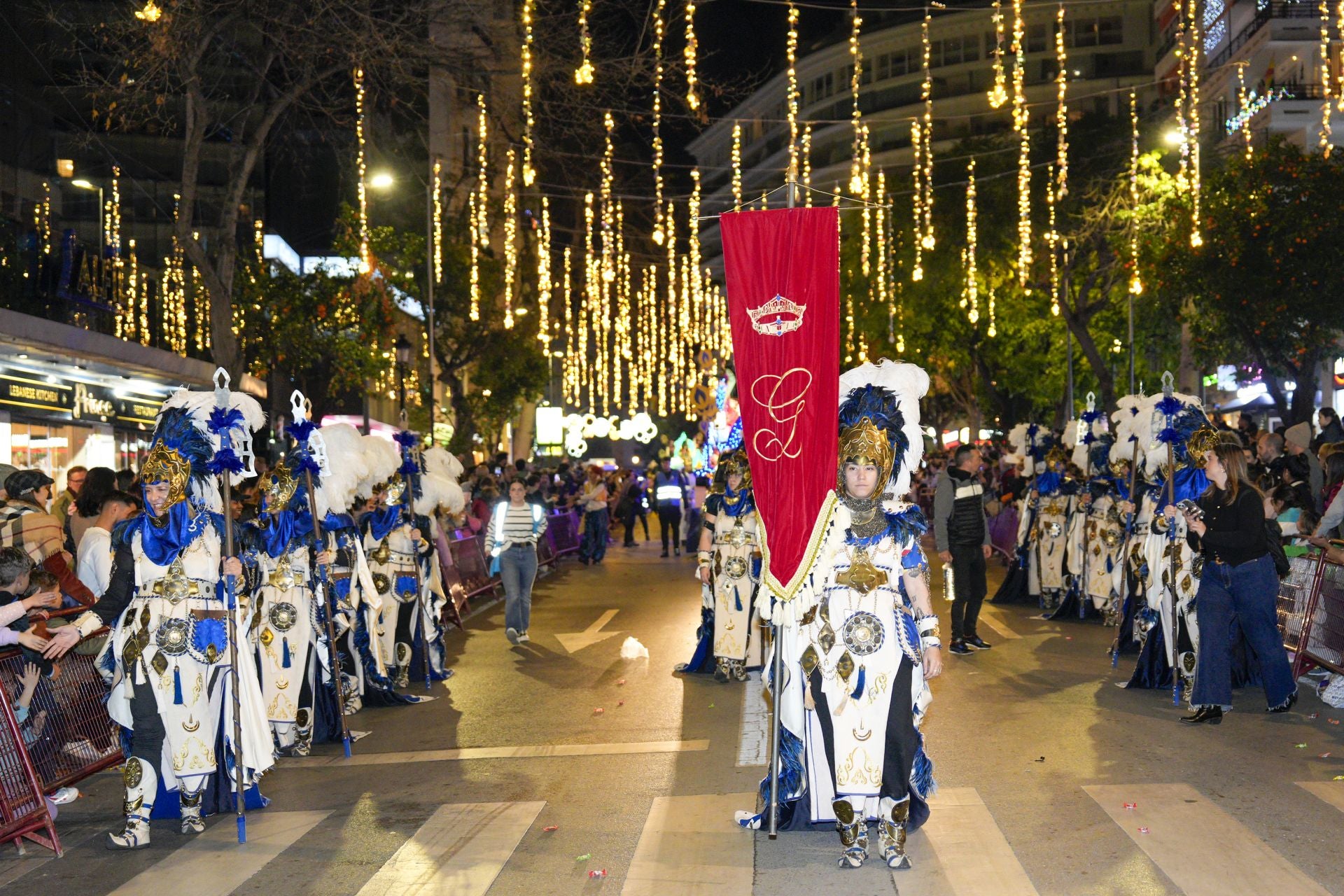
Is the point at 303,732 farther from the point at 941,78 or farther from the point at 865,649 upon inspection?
the point at 941,78

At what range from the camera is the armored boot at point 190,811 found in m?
7.68

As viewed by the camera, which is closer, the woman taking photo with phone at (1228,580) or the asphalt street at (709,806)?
the asphalt street at (709,806)

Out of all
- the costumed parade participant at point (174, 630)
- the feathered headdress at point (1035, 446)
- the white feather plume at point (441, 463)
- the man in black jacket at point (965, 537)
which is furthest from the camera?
the feathered headdress at point (1035, 446)

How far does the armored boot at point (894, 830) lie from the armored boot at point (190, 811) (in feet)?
12.1

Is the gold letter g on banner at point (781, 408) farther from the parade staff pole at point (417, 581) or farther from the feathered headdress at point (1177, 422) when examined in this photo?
the parade staff pole at point (417, 581)

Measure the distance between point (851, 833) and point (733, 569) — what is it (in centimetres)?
598

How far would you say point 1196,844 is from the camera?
6762 millimetres

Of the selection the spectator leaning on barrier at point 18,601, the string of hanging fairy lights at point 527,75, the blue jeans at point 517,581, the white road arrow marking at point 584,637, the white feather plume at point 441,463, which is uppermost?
the string of hanging fairy lights at point 527,75

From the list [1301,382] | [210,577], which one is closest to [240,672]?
[210,577]

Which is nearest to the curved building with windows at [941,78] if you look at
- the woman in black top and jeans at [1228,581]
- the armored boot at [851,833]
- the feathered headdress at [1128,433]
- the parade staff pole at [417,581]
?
the feathered headdress at [1128,433]

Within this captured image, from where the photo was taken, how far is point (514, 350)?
4325 cm

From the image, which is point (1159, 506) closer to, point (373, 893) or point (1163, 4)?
point (373, 893)

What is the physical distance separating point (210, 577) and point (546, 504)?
20500 mm

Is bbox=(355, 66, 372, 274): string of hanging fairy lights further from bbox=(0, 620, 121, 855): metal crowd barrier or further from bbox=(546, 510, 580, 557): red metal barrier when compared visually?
bbox=(0, 620, 121, 855): metal crowd barrier
